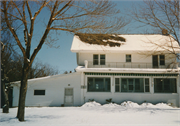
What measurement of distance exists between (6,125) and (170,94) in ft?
→ 56.3

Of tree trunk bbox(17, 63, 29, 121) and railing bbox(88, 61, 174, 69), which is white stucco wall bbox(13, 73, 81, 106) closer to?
railing bbox(88, 61, 174, 69)

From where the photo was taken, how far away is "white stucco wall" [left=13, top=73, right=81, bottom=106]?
19906mm

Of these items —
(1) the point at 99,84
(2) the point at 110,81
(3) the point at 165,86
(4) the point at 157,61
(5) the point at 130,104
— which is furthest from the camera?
(4) the point at 157,61

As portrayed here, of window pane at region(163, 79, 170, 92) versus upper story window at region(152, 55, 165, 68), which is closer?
window pane at region(163, 79, 170, 92)

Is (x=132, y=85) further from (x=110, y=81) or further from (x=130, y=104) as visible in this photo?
(x=130, y=104)

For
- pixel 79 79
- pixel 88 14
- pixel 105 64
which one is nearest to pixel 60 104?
pixel 79 79

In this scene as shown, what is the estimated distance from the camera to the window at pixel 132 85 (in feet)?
68.6

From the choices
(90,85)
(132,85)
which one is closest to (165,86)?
(132,85)

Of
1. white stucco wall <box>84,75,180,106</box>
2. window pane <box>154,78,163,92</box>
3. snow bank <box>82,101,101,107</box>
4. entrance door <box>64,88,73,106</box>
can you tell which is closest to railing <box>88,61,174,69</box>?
window pane <box>154,78,163,92</box>

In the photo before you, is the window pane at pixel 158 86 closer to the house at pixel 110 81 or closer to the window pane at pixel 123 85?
the house at pixel 110 81

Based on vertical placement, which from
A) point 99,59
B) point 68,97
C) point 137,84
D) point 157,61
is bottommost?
point 68,97

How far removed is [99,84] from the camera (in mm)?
20984

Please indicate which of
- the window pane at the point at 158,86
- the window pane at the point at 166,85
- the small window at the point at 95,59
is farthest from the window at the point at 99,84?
the window pane at the point at 166,85

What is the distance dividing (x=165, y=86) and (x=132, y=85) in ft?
12.6
